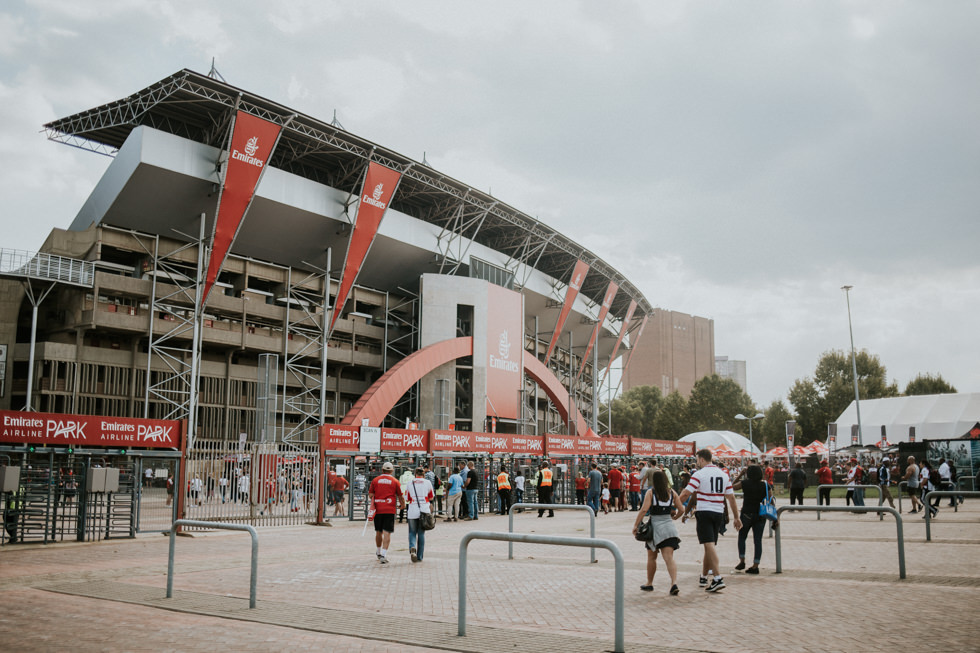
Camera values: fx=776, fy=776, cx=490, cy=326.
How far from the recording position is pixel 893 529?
63.4ft

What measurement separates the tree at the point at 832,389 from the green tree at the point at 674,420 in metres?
10.3

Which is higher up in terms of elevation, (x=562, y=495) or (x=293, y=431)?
(x=293, y=431)

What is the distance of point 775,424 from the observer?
77.8 m

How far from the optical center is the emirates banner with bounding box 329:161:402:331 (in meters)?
41.0

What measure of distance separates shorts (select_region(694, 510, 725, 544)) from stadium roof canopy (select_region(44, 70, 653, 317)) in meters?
31.5

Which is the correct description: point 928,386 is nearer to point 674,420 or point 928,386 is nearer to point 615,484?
point 674,420

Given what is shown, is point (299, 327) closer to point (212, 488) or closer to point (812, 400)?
point (212, 488)

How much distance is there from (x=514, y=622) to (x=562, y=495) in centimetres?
2636

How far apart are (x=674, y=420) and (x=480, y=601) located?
72.2m

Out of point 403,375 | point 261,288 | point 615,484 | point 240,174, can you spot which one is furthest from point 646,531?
point 261,288

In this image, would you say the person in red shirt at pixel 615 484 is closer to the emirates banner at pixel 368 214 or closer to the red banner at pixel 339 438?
the red banner at pixel 339 438

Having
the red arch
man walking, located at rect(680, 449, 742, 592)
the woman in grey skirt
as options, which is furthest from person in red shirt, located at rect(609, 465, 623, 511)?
the woman in grey skirt

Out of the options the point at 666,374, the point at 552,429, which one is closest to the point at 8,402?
the point at 552,429

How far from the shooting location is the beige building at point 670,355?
11881cm
